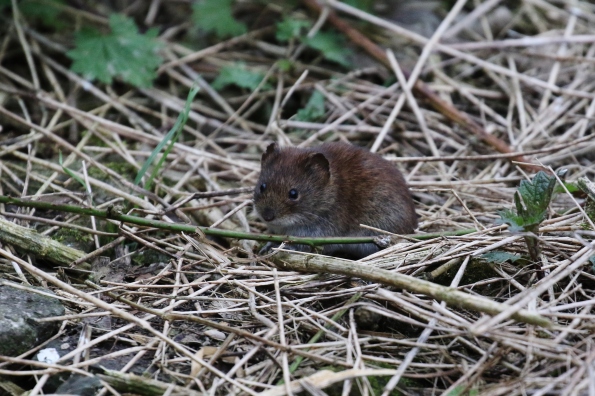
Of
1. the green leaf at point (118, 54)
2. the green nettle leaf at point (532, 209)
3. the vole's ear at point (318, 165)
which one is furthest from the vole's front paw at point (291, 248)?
the green leaf at point (118, 54)

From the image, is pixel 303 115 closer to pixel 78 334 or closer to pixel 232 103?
pixel 232 103

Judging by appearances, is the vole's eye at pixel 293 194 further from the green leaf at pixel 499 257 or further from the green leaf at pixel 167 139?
the green leaf at pixel 499 257

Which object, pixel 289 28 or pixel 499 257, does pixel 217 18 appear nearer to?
pixel 289 28

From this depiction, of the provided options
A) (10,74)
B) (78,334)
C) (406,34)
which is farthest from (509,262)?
(10,74)

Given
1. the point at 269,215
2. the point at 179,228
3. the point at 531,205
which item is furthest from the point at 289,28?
the point at 531,205

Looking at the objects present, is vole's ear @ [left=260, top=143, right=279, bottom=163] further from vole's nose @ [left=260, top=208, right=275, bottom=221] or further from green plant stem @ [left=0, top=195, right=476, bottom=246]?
green plant stem @ [left=0, top=195, right=476, bottom=246]

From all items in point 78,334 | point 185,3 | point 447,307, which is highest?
point 185,3
